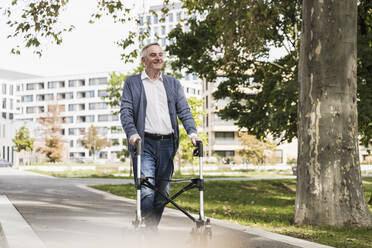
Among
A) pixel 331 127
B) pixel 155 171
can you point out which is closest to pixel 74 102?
pixel 331 127

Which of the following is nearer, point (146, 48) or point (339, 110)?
point (146, 48)

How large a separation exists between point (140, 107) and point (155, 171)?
26.8 inches

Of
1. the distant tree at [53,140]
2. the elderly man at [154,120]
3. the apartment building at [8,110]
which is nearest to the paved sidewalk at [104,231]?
the elderly man at [154,120]

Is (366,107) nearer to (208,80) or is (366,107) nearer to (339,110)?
(339,110)

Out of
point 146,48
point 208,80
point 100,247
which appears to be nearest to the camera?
point 146,48

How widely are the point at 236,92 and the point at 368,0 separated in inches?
255

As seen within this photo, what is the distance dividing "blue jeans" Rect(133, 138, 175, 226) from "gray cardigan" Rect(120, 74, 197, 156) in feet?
0.47

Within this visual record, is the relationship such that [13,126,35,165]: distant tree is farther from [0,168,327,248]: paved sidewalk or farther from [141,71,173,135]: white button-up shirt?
[141,71,173,135]: white button-up shirt

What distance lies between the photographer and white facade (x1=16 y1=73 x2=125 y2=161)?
109m

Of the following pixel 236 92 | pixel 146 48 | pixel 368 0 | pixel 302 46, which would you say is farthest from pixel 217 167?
pixel 146 48

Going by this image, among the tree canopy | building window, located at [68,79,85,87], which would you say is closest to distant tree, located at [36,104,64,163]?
the tree canopy

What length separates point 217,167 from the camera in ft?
163

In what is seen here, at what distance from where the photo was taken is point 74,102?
11262 cm

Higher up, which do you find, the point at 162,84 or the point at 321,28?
the point at 321,28
